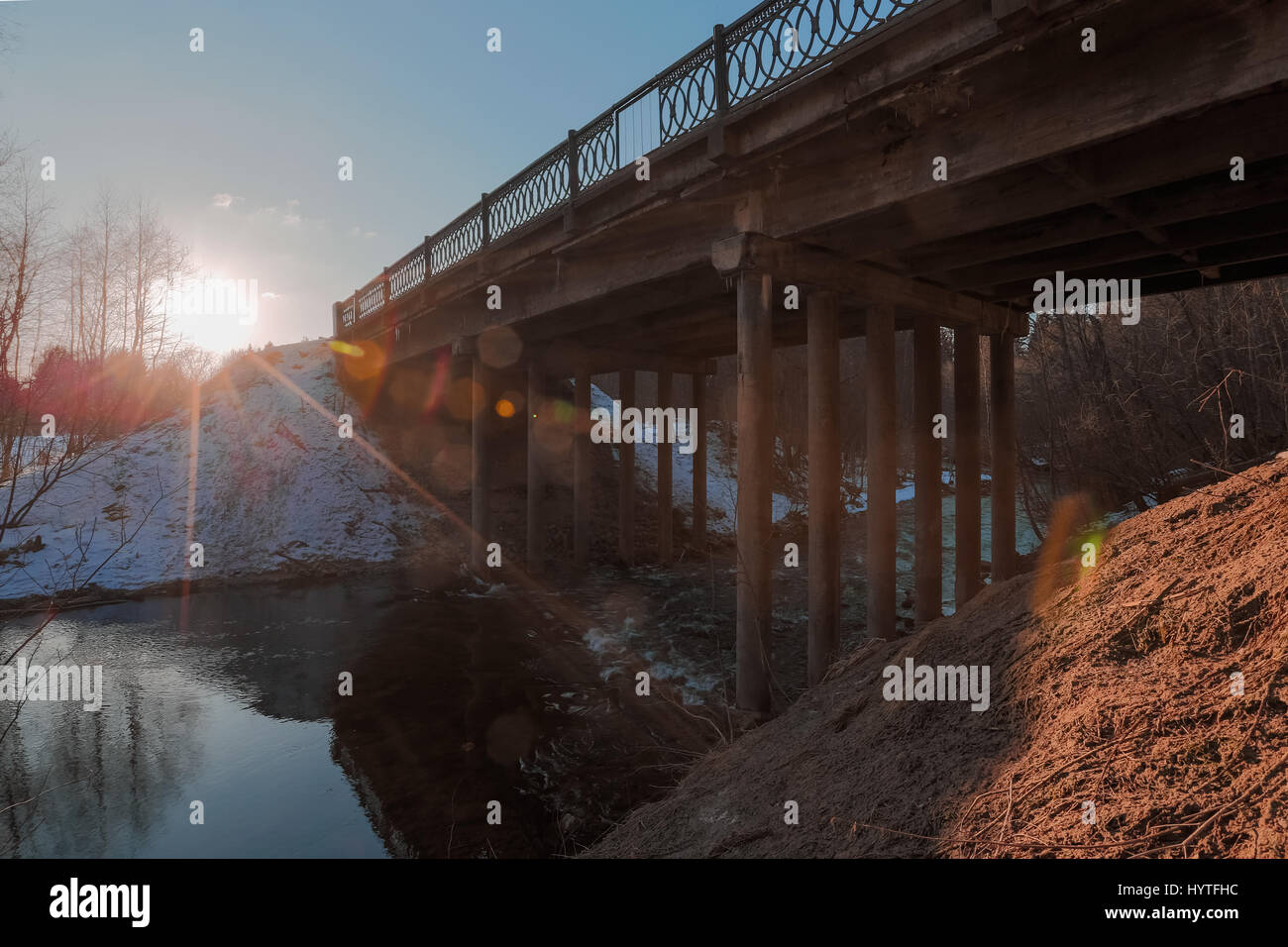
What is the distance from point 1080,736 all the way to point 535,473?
15157 mm

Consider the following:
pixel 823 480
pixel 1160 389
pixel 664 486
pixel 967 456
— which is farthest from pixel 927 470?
pixel 664 486

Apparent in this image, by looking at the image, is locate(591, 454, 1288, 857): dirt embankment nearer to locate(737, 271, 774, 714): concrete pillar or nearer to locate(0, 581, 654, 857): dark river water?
locate(0, 581, 654, 857): dark river water

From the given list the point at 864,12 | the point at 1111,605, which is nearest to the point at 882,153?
the point at 864,12

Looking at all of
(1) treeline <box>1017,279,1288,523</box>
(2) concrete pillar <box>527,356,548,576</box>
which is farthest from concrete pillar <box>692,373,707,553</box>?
(1) treeline <box>1017,279,1288,523</box>

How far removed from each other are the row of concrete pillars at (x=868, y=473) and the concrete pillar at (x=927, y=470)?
0.02m

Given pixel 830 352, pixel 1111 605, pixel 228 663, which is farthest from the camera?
pixel 228 663

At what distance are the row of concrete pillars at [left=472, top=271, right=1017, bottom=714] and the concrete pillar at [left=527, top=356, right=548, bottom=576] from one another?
8704 mm

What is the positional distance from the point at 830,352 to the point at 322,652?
31.7ft

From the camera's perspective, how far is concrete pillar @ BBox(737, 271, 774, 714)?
827cm

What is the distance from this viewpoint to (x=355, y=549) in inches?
800

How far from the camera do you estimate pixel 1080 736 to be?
3.34 metres

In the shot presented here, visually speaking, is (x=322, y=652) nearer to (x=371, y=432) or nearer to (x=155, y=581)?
(x=155, y=581)

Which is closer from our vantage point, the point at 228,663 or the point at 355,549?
the point at 228,663

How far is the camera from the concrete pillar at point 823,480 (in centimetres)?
868
